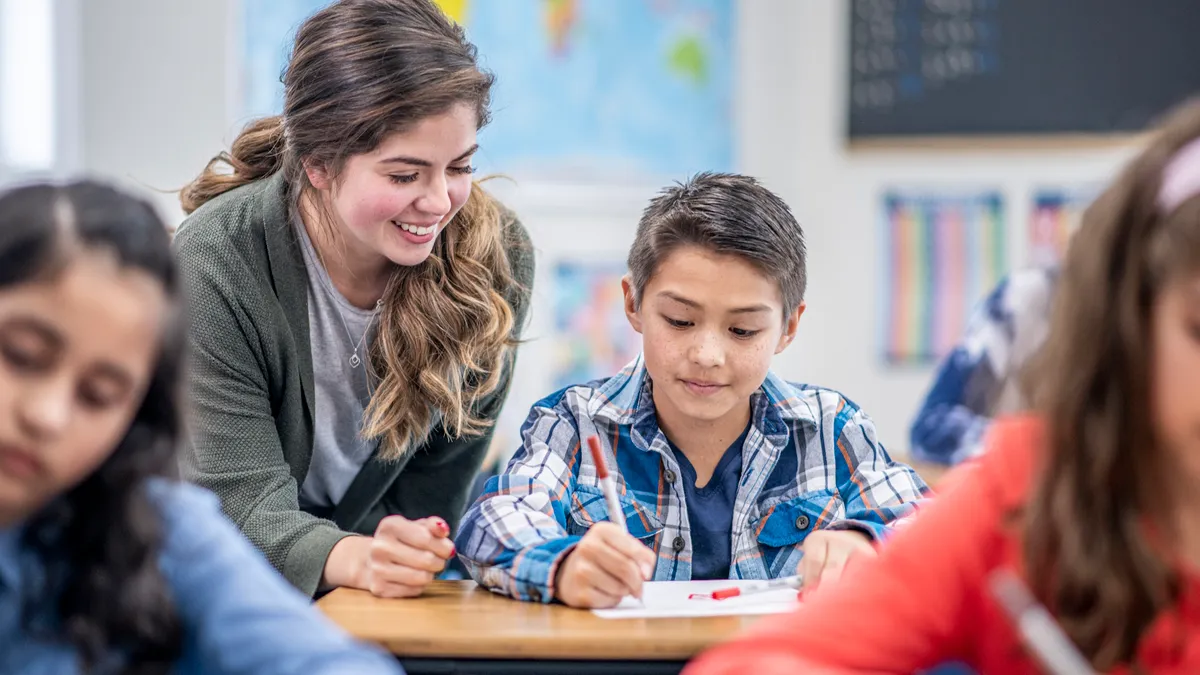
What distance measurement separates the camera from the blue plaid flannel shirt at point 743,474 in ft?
5.70

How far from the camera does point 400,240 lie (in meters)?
1.85

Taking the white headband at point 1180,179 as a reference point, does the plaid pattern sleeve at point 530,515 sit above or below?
below

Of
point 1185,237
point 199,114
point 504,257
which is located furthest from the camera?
point 199,114

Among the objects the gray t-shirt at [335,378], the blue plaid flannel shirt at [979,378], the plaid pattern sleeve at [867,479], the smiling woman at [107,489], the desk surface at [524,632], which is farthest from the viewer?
the blue plaid flannel shirt at [979,378]

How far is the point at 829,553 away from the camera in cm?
153

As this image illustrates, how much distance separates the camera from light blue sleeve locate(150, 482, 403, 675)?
36.7 inches

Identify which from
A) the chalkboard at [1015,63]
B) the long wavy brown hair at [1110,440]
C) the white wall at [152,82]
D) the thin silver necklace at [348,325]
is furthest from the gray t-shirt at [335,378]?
the chalkboard at [1015,63]

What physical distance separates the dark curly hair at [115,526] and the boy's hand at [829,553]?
79cm

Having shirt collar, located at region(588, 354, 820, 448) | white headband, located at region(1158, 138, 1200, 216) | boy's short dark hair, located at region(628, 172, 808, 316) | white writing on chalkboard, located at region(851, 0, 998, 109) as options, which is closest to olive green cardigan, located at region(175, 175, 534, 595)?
shirt collar, located at region(588, 354, 820, 448)

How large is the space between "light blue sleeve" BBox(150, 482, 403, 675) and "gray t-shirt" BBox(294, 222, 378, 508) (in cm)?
94

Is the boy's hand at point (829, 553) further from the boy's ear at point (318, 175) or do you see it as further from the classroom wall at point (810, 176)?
the classroom wall at point (810, 176)

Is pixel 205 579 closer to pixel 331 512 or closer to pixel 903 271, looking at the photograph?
pixel 331 512

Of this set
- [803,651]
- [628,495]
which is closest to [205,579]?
[803,651]

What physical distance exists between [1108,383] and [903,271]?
10.3 feet
